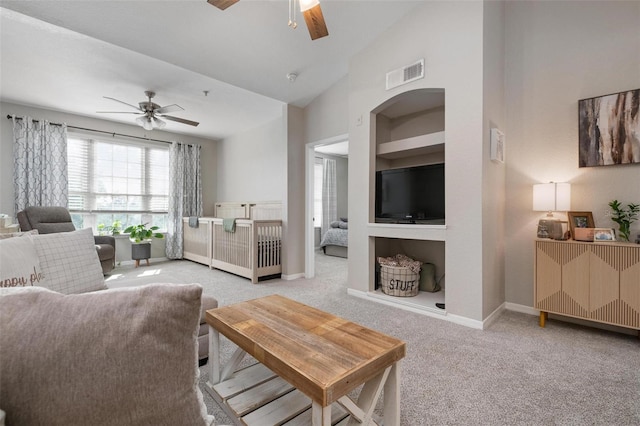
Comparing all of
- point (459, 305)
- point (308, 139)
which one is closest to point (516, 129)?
point (459, 305)

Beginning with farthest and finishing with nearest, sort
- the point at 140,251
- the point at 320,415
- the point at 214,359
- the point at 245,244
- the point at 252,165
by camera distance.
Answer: the point at 252,165 → the point at 140,251 → the point at 245,244 → the point at 214,359 → the point at 320,415

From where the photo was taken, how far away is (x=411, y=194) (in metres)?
3.12

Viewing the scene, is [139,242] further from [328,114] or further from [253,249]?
[328,114]

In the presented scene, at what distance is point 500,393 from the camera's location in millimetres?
1573

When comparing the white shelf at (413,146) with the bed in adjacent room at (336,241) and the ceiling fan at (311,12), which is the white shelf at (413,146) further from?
the bed in adjacent room at (336,241)

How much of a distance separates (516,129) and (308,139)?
2618mm

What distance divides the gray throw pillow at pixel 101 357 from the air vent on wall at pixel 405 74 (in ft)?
9.68

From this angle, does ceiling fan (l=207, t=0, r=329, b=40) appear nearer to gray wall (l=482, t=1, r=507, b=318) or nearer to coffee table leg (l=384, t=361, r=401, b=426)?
gray wall (l=482, t=1, r=507, b=318)

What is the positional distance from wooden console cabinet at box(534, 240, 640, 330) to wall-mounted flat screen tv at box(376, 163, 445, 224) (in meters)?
0.94

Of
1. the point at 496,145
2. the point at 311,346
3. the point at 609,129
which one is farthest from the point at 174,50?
the point at 609,129

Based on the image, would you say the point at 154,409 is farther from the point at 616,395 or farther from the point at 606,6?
the point at 606,6

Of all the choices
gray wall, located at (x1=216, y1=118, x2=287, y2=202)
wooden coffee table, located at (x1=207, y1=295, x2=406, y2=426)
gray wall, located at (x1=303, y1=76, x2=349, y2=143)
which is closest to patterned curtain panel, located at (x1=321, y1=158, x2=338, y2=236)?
gray wall, located at (x1=216, y1=118, x2=287, y2=202)

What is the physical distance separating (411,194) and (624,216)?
1.69m

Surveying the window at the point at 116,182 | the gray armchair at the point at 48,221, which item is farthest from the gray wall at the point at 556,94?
the window at the point at 116,182
